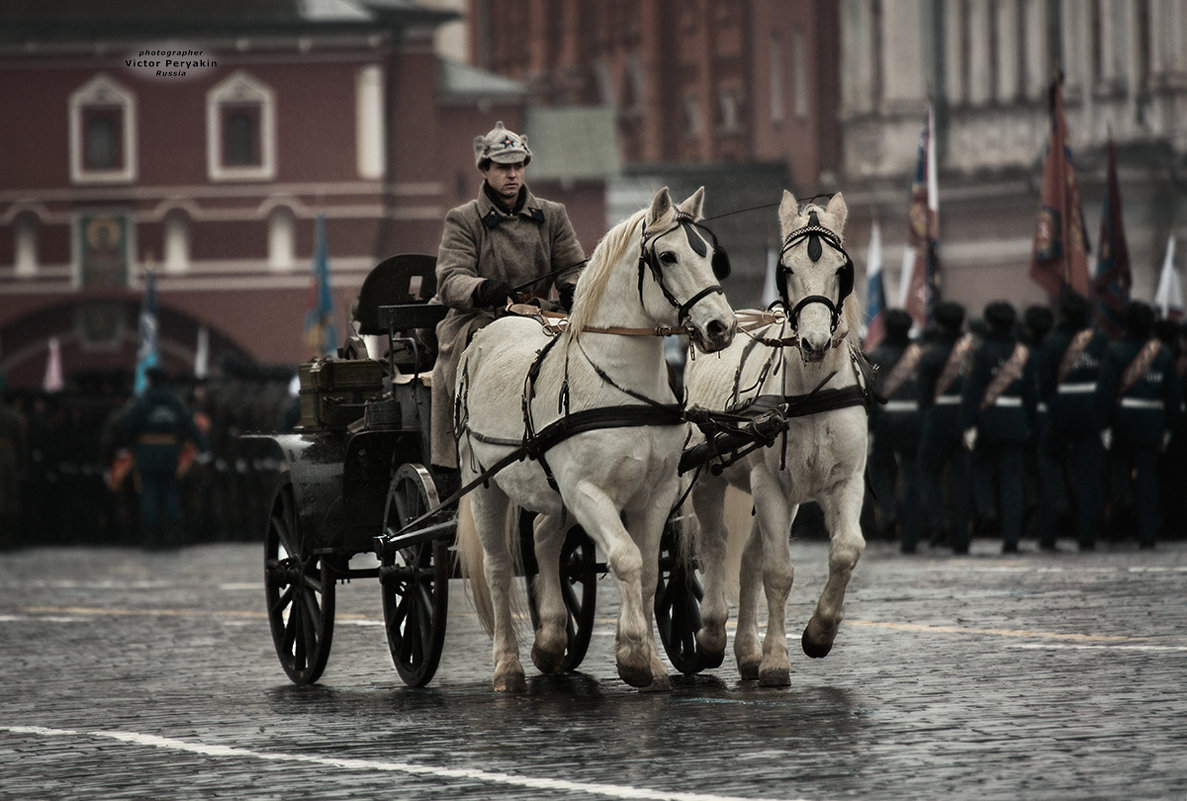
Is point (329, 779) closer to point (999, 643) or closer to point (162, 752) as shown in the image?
point (162, 752)

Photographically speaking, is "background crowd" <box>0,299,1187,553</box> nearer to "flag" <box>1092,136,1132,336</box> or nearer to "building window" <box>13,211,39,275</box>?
"flag" <box>1092,136,1132,336</box>

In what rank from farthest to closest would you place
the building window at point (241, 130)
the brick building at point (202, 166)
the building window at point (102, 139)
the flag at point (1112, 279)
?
the building window at point (102, 139) < the building window at point (241, 130) < the brick building at point (202, 166) < the flag at point (1112, 279)

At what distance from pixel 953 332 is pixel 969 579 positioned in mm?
4565

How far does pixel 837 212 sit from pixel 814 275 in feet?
Result: 1.64

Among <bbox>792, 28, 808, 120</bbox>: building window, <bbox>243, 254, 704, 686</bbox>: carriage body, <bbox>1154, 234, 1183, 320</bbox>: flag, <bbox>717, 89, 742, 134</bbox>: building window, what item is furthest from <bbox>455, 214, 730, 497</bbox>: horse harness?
<bbox>717, 89, 742, 134</bbox>: building window

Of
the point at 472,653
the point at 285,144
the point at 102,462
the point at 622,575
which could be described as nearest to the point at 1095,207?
the point at 102,462

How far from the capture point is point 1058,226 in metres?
22.8

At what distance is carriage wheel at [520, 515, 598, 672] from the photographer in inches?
447

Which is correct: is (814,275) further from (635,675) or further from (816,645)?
(635,675)

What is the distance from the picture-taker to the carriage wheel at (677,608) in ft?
36.4

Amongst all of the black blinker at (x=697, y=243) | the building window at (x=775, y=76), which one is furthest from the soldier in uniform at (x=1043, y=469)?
the building window at (x=775, y=76)

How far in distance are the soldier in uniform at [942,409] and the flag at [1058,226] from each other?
2.16 metres

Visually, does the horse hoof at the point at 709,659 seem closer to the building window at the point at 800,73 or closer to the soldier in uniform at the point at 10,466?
the soldier in uniform at the point at 10,466

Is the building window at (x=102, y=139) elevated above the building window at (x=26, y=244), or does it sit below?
→ above
